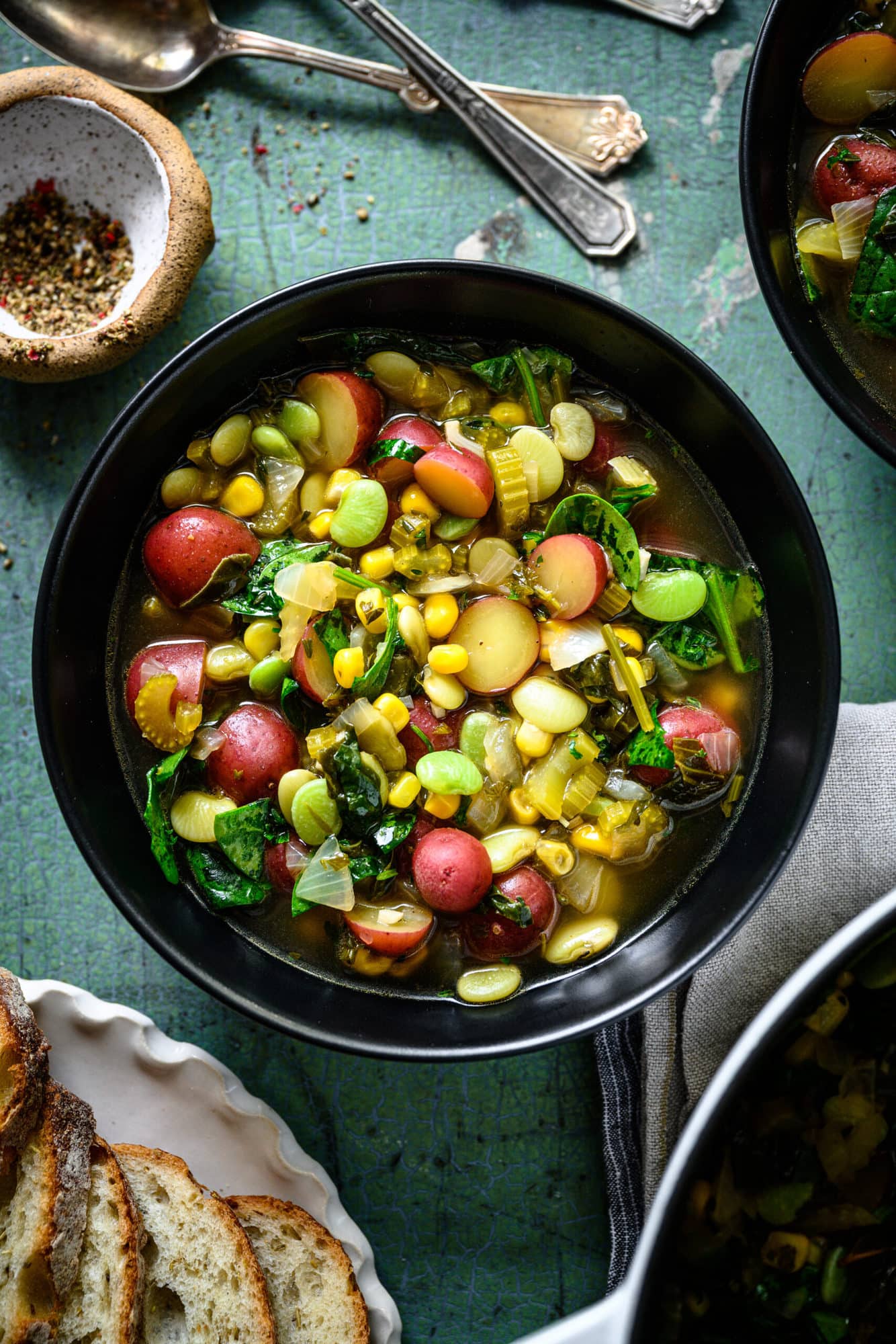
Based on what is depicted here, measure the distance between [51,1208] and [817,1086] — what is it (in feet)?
4.96

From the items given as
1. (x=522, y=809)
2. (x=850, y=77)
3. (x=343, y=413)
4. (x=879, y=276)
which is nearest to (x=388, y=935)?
(x=522, y=809)

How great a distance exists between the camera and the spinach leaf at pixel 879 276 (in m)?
2.43

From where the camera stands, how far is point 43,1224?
2.23 m

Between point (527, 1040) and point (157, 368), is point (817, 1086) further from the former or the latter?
point (157, 368)

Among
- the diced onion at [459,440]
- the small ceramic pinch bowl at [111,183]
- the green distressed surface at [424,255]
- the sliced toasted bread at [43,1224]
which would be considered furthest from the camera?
the green distressed surface at [424,255]

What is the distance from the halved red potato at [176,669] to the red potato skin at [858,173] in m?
1.72

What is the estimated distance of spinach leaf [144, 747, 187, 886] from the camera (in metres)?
2.39

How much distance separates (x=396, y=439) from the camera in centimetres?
243

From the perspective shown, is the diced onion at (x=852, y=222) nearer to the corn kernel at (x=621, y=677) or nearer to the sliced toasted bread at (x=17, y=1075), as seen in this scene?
the corn kernel at (x=621, y=677)

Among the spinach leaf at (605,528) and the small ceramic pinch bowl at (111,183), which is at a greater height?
the small ceramic pinch bowl at (111,183)

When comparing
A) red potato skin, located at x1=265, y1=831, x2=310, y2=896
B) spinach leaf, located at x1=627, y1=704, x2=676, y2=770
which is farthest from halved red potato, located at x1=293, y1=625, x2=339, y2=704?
spinach leaf, located at x1=627, y1=704, x2=676, y2=770

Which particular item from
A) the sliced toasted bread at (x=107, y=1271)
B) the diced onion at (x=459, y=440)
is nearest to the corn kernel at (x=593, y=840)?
the diced onion at (x=459, y=440)

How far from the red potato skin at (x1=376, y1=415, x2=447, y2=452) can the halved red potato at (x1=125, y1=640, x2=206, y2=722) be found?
62 cm

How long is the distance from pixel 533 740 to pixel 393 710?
300mm
